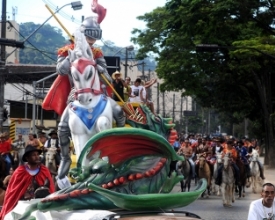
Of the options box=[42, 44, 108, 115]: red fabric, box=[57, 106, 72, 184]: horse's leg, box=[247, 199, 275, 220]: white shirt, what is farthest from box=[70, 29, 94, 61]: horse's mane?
box=[247, 199, 275, 220]: white shirt

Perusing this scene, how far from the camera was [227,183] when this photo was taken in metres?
25.4

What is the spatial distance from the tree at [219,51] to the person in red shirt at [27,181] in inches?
817

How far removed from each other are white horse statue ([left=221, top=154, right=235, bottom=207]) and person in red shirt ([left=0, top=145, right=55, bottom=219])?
14.4 m

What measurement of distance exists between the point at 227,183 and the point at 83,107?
1198 cm

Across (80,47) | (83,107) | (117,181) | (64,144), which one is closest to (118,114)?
(83,107)

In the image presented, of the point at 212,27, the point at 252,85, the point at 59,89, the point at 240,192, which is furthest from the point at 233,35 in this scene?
the point at 59,89

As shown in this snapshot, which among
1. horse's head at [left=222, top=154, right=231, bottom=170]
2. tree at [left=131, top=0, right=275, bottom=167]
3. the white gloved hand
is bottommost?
horse's head at [left=222, top=154, right=231, bottom=170]

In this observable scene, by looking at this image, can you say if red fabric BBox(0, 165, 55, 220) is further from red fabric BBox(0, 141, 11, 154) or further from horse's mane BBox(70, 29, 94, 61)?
red fabric BBox(0, 141, 11, 154)

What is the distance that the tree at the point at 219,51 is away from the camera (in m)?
35.1

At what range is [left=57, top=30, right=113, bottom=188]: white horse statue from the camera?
46.1ft

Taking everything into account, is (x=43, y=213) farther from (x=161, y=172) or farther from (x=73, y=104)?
(x=73, y=104)

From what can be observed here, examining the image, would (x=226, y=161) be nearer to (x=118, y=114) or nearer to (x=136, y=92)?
(x=136, y=92)

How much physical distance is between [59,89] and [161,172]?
6.67 metres

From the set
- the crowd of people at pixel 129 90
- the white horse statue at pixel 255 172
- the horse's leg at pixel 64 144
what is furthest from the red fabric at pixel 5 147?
the white horse statue at pixel 255 172
